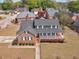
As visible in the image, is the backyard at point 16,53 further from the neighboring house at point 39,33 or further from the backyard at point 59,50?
the neighboring house at point 39,33

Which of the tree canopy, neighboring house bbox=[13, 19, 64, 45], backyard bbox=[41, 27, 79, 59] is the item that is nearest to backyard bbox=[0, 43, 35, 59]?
backyard bbox=[41, 27, 79, 59]

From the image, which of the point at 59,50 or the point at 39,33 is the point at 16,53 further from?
the point at 39,33

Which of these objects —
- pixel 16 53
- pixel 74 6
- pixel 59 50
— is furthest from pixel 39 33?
pixel 74 6

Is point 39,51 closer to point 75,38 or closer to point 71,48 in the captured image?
point 71,48

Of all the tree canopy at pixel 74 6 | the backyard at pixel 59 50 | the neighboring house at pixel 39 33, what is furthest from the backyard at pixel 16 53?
the tree canopy at pixel 74 6

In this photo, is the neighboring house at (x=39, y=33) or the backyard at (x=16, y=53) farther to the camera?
the neighboring house at (x=39, y=33)

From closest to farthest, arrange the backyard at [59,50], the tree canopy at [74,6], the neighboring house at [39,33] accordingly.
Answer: the backyard at [59,50]
the neighboring house at [39,33]
the tree canopy at [74,6]

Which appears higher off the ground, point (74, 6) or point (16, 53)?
point (16, 53)

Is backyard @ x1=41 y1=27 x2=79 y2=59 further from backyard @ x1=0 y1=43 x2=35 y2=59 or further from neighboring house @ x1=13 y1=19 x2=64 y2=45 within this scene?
neighboring house @ x1=13 y1=19 x2=64 y2=45

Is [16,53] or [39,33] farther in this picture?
[39,33]
